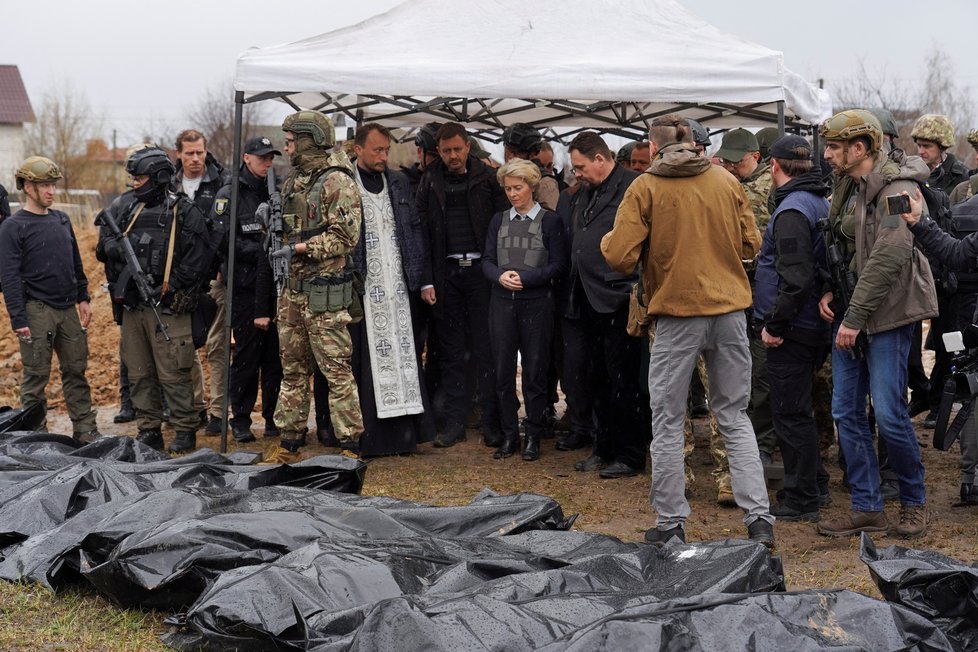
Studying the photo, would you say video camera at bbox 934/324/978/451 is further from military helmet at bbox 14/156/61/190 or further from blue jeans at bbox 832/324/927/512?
military helmet at bbox 14/156/61/190

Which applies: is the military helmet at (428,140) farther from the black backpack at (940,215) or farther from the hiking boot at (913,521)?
the hiking boot at (913,521)

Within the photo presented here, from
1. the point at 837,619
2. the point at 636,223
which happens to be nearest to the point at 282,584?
the point at 837,619

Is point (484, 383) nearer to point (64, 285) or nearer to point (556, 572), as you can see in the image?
point (64, 285)

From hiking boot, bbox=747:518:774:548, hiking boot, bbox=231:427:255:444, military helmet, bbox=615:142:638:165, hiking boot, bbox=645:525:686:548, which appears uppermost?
military helmet, bbox=615:142:638:165

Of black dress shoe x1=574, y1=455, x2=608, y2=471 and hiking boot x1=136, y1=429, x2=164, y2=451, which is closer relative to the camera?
black dress shoe x1=574, y1=455, x2=608, y2=471

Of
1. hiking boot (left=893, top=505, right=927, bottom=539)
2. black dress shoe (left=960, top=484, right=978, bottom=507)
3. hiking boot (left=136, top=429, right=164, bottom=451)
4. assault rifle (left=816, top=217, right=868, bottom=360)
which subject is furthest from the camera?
hiking boot (left=136, top=429, right=164, bottom=451)

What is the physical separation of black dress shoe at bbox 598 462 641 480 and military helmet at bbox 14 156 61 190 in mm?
4451

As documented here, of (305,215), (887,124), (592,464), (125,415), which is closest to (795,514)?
(592,464)

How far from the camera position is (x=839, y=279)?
5.79m

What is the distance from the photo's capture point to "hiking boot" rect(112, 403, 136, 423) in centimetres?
965

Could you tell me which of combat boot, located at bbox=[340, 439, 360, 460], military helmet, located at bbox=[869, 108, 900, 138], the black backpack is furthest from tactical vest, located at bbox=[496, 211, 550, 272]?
the black backpack

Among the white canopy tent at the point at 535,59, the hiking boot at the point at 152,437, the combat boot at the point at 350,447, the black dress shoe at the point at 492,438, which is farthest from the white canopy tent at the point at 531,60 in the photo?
the black dress shoe at the point at 492,438

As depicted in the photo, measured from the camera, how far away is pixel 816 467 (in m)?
6.30

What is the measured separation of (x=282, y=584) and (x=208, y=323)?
4.88 metres
